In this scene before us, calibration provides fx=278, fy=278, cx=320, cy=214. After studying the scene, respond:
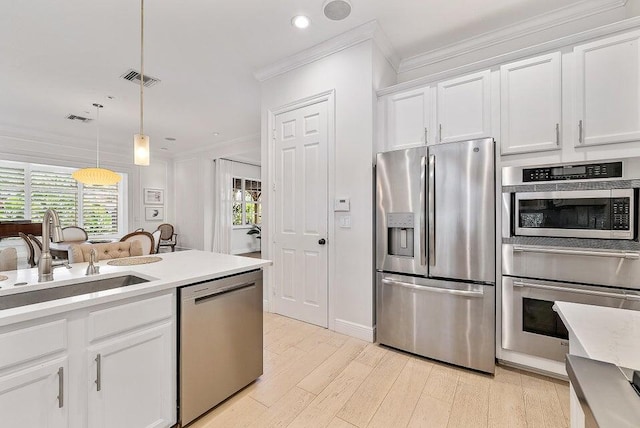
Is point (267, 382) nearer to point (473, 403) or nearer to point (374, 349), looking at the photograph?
point (374, 349)

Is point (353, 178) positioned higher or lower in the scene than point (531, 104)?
lower

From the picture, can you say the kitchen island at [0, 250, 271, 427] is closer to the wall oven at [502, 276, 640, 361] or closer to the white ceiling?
the wall oven at [502, 276, 640, 361]

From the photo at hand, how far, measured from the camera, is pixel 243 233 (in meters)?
8.46

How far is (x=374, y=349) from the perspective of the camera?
2.50m

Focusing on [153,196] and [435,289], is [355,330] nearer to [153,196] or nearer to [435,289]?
[435,289]

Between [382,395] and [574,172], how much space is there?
2.04 meters

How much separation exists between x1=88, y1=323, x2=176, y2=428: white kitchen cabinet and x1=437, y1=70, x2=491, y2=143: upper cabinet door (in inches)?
99.8

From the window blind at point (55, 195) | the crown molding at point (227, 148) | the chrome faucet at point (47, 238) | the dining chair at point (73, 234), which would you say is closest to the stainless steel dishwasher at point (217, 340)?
the chrome faucet at point (47, 238)

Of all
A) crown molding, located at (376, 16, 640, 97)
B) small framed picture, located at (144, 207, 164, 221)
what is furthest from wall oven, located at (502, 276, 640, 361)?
small framed picture, located at (144, 207, 164, 221)

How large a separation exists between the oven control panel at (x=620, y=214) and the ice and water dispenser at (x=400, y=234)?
1267mm

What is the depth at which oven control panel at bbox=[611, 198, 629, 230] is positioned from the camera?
1776 mm

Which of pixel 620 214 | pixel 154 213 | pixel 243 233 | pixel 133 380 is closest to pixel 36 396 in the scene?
pixel 133 380

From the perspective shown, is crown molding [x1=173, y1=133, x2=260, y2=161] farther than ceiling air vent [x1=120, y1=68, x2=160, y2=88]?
Yes

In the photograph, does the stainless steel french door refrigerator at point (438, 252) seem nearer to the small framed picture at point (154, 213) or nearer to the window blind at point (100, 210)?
the small framed picture at point (154, 213)
